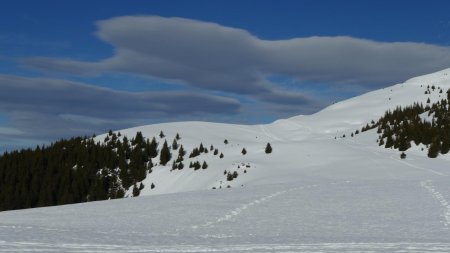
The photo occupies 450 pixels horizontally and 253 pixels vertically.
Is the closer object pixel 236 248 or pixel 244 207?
pixel 236 248

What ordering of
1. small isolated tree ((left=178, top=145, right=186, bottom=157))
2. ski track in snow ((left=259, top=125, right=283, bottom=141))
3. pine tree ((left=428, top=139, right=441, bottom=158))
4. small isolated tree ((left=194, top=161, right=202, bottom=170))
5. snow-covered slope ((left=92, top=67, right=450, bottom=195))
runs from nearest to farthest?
snow-covered slope ((left=92, top=67, right=450, bottom=195)) → pine tree ((left=428, top=139, right=441, bottom=158)) → small isolated tree ((left=194, top=161, right=202, bottom=170)) → small isolated tree ((left=178, top=145, right=186, bottom=157)) → ski track in snow ((left=259, top=125, right=283, bottom=141))

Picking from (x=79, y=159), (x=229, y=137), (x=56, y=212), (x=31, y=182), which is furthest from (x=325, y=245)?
(x=31, y=182)

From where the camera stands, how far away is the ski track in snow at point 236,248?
7648 millimetres

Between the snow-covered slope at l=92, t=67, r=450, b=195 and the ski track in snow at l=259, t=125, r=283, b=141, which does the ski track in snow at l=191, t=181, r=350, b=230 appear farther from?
the ski track in snow at l=259, t=125, r=283, b=141

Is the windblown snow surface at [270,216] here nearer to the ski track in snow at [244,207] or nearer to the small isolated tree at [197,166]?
the ski track in snow at [244,207]

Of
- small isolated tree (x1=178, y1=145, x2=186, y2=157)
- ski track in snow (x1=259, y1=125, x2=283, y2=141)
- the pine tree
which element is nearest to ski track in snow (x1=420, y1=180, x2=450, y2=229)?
the pine tree

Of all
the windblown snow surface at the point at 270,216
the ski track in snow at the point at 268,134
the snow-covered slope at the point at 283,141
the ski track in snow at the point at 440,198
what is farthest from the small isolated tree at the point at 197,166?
the ski track in snow at the point at 440,198

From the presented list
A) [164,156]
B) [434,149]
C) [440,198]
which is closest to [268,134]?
[164,156]

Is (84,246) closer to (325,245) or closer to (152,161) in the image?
(325,245)

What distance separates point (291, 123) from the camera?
61.6 meters

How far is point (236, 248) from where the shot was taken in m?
8.08

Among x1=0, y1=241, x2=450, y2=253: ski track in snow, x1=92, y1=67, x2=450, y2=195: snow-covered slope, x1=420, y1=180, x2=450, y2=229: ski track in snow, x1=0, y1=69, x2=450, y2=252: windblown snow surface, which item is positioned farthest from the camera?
x1=92, y1=67, x2=450, y2=195: snow-covered slope

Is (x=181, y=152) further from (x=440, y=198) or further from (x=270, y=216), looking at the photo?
(x=270, y=216)

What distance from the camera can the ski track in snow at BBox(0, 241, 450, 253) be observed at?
7.65 m
